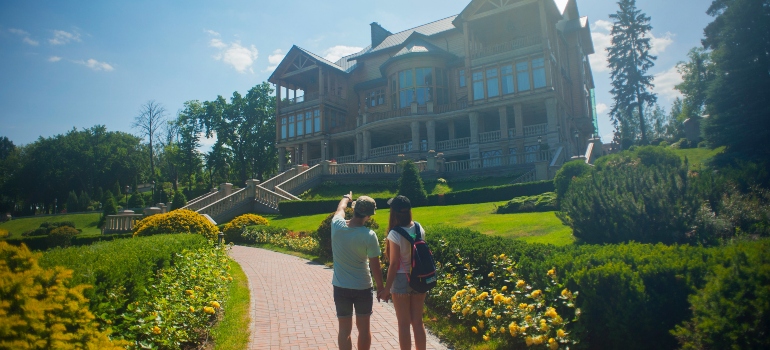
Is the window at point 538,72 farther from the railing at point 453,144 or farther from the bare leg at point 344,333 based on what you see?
the bare leg at point 344,333

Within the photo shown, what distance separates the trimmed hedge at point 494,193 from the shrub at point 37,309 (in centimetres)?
1924

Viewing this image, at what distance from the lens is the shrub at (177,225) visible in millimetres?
15141

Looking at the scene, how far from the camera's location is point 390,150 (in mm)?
37438

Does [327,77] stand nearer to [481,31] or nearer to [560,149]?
[481,31]

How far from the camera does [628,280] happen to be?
180 inches

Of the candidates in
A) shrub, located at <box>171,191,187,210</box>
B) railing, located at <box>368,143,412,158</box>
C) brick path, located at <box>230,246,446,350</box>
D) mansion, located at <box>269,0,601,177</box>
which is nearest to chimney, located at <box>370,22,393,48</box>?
mansion, located at <box>269,0,601,177</box>

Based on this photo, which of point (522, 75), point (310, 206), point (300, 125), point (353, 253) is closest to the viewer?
point (353, 253)

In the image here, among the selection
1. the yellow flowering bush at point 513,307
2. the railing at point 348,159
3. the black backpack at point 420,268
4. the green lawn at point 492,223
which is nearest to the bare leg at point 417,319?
the black backpack at point 420,268

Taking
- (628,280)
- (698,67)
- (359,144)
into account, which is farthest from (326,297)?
(698,67)

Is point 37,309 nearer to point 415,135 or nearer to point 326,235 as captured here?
point 326,235

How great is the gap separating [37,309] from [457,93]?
1462 inches

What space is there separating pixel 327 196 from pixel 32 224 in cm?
3624

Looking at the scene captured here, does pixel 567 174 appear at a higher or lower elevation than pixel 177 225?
higher

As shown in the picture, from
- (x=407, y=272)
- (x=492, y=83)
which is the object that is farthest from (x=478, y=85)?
(x=407, y=272)
